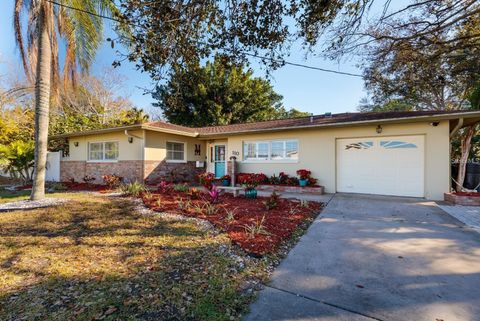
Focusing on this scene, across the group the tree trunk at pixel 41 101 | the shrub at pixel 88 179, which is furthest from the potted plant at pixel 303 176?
the shrub at pixel 88 179

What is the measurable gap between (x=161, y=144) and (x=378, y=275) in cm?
1055

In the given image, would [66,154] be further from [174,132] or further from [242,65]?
[242,65]

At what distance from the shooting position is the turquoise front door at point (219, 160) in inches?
515

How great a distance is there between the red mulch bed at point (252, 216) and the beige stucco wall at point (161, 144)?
3.49 metres

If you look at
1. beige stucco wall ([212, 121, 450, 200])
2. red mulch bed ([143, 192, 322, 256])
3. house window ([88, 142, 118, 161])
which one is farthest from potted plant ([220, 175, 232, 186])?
house window ([88, 142, 118, 161])

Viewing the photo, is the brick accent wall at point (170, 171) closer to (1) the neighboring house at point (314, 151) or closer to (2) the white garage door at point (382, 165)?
(1) the neighboring house at point (314, 151)

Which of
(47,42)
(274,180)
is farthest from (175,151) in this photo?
(47,42)

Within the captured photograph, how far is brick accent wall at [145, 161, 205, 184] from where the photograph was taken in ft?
36.1

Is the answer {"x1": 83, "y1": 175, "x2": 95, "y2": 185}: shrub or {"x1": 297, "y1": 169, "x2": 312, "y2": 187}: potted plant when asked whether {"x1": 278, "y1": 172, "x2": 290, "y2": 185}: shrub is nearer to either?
{"x1": 297, "y1": 169, "x2": 312, "y2": 187}: potted plant

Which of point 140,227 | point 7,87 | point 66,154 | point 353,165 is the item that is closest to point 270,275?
point 140,227

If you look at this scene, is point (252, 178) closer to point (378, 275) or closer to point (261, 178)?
point (261, 178)

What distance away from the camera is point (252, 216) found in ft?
17.8

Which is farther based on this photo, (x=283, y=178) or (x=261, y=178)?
(x=261, y=178)

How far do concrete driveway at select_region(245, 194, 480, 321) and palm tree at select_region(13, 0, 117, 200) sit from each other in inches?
326
